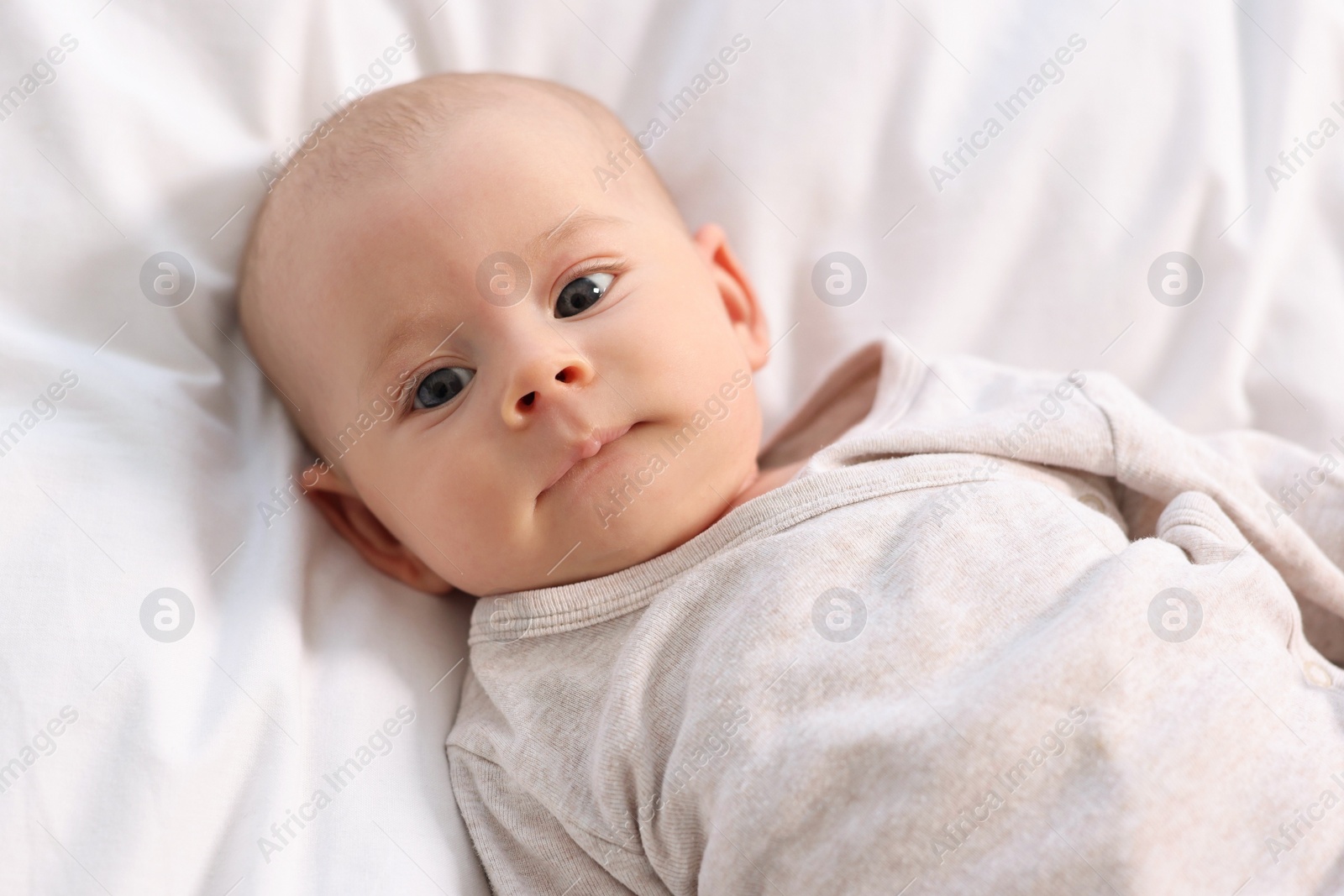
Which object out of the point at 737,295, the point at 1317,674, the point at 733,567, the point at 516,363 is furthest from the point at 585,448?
the point at 1317,674

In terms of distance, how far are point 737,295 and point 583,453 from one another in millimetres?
468

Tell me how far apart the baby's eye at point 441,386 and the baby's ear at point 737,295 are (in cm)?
43

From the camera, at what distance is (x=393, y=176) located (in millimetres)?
1339

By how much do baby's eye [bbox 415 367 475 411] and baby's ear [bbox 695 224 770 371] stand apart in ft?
1.41

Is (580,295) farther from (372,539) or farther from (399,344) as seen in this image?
(372,539)

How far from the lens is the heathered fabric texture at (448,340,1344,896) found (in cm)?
111

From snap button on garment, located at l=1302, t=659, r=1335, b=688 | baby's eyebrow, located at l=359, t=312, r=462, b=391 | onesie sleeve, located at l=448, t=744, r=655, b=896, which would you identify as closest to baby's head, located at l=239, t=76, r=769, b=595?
baby's eyebrow, located at l=359, t=312, r=462, b=391

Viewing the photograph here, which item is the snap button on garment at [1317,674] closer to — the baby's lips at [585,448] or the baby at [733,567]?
the baby at [733,567]

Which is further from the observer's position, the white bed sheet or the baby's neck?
the baby's neck

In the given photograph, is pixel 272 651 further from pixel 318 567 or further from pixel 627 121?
pixel 627 121

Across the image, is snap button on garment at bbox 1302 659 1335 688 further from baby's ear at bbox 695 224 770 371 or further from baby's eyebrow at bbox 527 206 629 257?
baby's eyebrow at bbox 527 206 629 257

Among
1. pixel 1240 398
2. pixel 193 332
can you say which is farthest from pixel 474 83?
pixel 1240 398

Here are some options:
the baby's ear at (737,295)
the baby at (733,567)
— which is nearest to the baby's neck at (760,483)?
the baby at (733,567)

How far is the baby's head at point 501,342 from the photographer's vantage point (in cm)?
129
